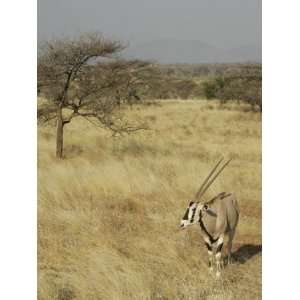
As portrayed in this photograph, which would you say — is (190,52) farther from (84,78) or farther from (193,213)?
(84,78)

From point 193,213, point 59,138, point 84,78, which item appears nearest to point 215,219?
point 193,213

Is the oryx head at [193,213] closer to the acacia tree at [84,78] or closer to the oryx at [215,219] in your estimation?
the oryx at [215,219]

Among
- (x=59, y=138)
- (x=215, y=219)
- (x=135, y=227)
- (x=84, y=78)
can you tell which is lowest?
(x=135, y=227)

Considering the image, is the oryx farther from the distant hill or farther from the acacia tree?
the acacia tree

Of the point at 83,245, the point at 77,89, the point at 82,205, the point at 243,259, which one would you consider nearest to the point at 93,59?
the point at 77,89

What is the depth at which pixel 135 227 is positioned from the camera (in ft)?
17.2

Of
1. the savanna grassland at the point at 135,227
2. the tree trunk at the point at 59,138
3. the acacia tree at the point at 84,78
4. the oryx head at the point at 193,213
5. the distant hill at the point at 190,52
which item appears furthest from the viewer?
the tree trunk at the point at 59,138

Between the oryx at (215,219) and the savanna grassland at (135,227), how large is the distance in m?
0.22

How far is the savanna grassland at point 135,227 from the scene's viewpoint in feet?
15.1

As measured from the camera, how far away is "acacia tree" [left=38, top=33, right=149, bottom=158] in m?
5.95

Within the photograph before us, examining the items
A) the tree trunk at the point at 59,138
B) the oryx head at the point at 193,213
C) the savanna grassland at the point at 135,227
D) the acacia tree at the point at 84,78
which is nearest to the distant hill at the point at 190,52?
the acacia tree at the point at 84,78

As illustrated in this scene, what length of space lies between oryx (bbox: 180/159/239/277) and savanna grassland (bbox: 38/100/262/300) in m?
0.22

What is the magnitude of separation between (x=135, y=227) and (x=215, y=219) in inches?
37.5

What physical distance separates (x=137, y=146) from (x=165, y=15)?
320cm
